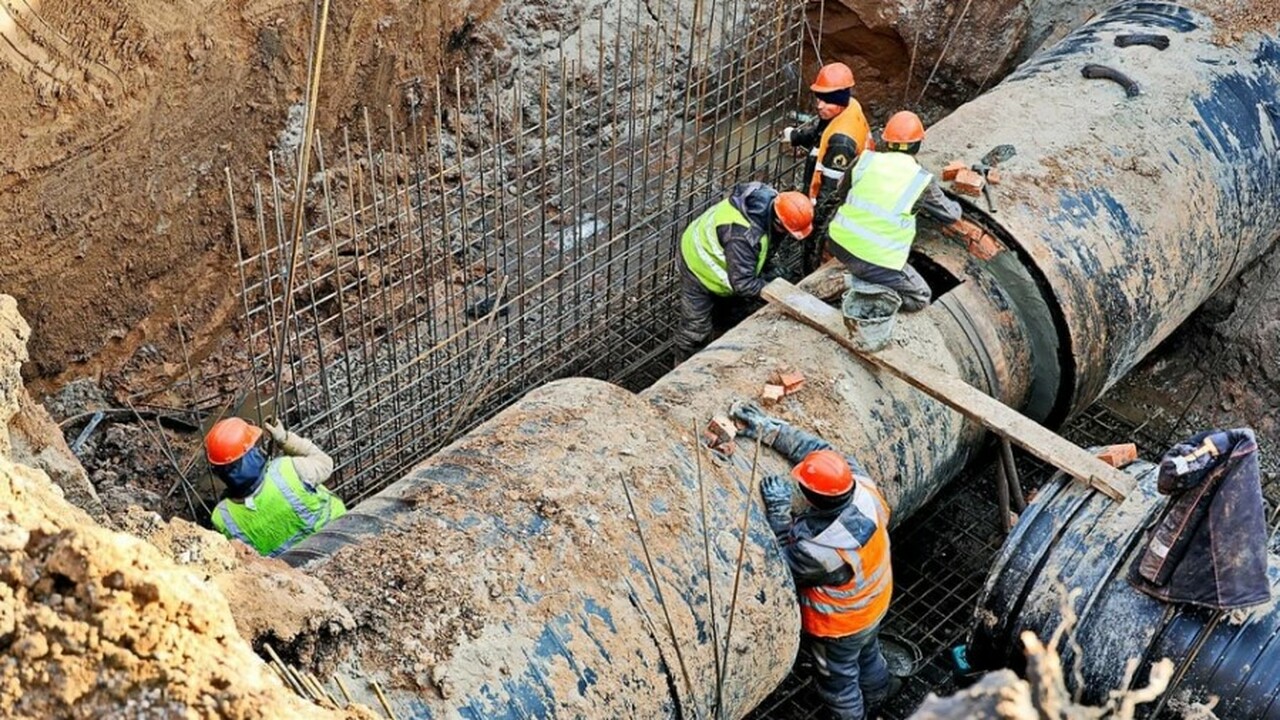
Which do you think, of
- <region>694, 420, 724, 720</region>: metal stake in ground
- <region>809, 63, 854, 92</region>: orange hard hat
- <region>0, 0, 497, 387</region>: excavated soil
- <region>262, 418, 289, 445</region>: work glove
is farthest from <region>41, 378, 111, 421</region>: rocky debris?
<region>809, 63, 854, 92</region>: orange hard hat

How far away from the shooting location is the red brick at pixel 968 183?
21.0ft

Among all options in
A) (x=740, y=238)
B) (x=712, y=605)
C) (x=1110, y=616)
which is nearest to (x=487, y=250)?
(x=740, y=238)

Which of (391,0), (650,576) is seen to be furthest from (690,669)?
(391,0)

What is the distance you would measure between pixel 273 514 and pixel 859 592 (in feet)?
7.61

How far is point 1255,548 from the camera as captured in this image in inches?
188

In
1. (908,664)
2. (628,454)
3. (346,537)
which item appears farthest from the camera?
(908,664)

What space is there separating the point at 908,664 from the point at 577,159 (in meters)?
2.96

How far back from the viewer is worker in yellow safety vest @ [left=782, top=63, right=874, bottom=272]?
7316 millimetres

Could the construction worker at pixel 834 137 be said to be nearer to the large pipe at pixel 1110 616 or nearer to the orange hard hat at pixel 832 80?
the orange hard hat at pixel 832 80

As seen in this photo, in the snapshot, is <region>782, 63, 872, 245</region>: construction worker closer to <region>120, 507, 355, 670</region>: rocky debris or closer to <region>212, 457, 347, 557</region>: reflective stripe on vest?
<region>212, 457, 347, 557</region>: reflective stripe on vest

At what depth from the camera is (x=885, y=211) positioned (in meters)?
6.13

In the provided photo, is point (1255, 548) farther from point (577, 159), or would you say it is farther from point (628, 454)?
point (577, 159)

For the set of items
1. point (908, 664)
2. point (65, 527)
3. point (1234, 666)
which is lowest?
point (908, 664)

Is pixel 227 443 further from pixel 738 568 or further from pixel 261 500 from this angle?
pixel 738 568
